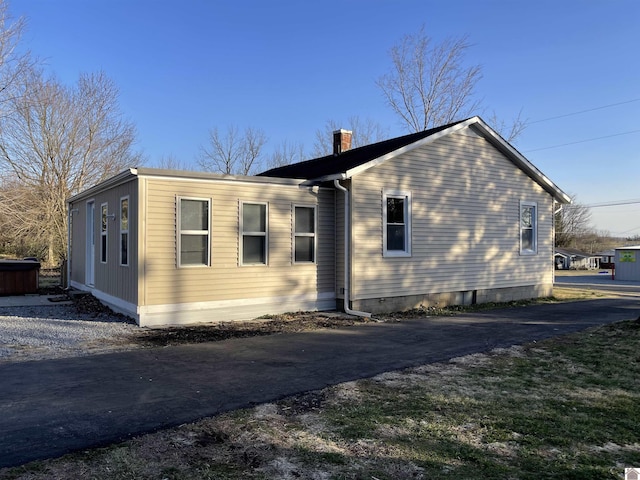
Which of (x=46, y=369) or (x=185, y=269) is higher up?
(x=185, y=269)

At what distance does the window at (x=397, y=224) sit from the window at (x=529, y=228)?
5.10m

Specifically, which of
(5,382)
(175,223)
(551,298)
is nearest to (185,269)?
(175,223)

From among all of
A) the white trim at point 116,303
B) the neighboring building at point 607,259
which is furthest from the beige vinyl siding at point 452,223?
the neighboring building at point 607,259

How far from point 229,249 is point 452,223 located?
6.41 meters

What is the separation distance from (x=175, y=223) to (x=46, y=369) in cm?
393

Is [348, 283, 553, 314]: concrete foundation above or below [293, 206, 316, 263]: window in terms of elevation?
below

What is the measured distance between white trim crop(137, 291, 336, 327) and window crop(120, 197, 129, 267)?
1380mm

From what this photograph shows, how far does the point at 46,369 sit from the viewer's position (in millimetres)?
6035

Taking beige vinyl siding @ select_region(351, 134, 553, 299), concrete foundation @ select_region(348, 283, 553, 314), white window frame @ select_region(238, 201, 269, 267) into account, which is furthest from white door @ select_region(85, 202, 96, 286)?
beige vinyl siding @ select_region(351, 134, 553, 299)

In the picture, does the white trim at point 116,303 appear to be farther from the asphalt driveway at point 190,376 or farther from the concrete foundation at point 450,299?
the concrete foundation at point 450,299

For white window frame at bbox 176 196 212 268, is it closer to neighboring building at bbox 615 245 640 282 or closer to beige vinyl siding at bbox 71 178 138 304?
beige vinyl siding at bbox 71 178 138 304

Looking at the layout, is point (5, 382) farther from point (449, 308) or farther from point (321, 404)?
→ point (449, 308)

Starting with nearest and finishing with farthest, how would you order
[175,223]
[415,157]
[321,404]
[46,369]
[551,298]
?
[321,404] → [46,369] → [175,223] → [415,157] → [551,298]

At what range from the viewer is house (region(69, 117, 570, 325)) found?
368 inches
